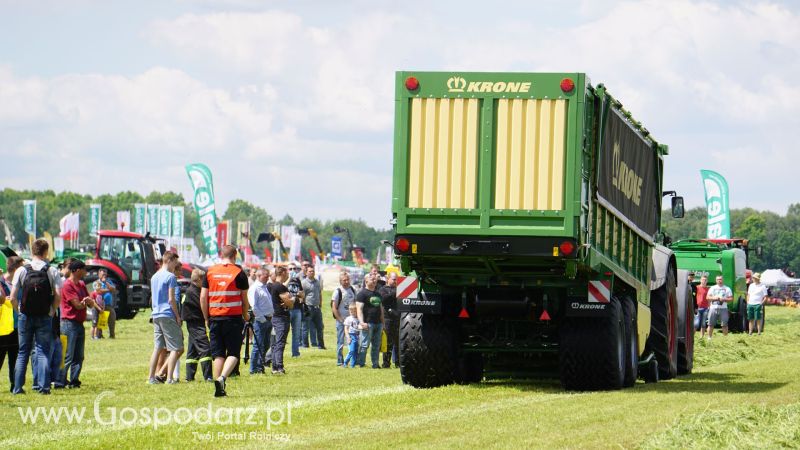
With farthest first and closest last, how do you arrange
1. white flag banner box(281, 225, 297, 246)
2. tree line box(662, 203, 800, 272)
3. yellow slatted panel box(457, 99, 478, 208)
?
tree line box(662, 203, 800, 272) < white flag banner box(281, 225, 297, 246) < yellow slatted panel box(457, 99, 478, 208)

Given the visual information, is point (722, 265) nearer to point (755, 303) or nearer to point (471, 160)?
point (755, 303)

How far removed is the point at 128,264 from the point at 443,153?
2717 centimetres

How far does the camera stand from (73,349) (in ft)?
59.0

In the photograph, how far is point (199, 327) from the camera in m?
18.5

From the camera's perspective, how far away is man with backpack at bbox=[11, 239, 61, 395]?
1680cm

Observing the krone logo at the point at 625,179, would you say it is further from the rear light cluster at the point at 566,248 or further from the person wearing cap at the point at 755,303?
the person wearing cap at the point at 755,303

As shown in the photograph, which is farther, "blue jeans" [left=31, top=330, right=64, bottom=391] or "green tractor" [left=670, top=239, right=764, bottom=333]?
"green tractor" [left=670, top=239, right=764, bottom=333]

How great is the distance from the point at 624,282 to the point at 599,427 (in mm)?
5816

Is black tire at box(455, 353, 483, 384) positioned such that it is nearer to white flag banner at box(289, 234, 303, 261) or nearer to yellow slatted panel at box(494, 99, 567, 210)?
yellow slatted panel at box(494, 99, 567, 210)

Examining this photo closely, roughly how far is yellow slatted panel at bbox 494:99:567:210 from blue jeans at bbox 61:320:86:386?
613 centimetres

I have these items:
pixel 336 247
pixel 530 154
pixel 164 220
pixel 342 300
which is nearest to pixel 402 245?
pixel 530 154

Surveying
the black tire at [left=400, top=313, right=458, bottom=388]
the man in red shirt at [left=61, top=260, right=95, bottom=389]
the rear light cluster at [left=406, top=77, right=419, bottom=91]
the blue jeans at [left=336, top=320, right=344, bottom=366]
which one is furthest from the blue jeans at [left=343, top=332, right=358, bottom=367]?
the rear light cluster at [left=406, top=77, right=419, bottom=91]

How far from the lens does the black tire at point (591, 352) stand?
16.2m

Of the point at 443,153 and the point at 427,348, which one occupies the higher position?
the point at 443,153
